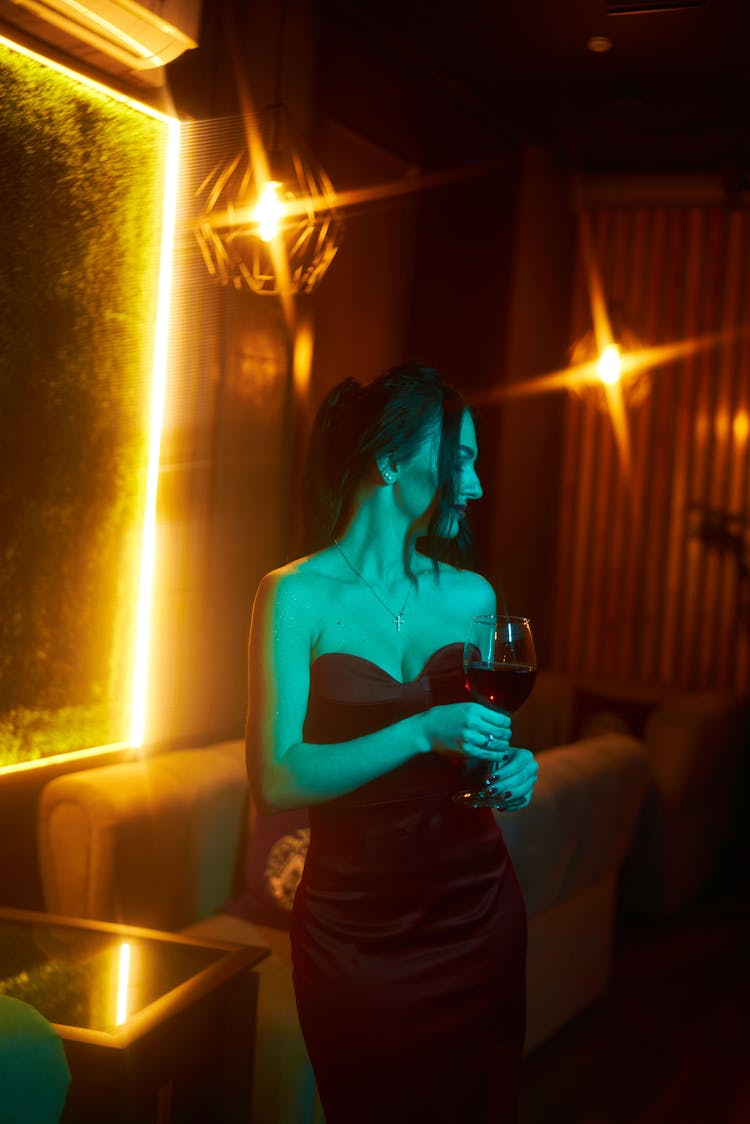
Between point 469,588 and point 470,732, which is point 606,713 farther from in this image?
point 470,732

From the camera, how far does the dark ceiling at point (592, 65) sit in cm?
418

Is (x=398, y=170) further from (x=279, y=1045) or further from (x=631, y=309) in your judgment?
(x=279, y=1045)

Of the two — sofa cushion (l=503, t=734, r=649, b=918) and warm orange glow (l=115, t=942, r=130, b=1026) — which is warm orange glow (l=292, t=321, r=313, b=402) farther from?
warm orange glow (l=115, t=942, r=130, b=1026)

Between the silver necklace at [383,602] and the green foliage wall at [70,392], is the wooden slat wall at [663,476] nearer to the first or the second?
the green foliage wall at [70,392]

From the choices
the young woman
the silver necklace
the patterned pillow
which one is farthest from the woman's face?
the patterned pillow

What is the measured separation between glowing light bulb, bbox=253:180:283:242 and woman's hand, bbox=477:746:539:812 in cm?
176

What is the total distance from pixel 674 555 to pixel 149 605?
3693 mm

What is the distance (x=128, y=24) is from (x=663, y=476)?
430 centimetres

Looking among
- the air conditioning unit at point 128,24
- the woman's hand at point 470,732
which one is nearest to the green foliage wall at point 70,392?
the air conditioning unit at point 128,24

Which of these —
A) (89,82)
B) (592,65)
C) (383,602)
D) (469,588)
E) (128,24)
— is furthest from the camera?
(592,65)

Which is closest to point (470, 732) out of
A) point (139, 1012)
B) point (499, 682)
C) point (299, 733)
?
point (499, 682)

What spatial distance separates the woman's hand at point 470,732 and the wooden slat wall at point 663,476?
15.6 feet

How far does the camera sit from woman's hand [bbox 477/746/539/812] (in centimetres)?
162

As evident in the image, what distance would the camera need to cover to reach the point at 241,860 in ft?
11.0
